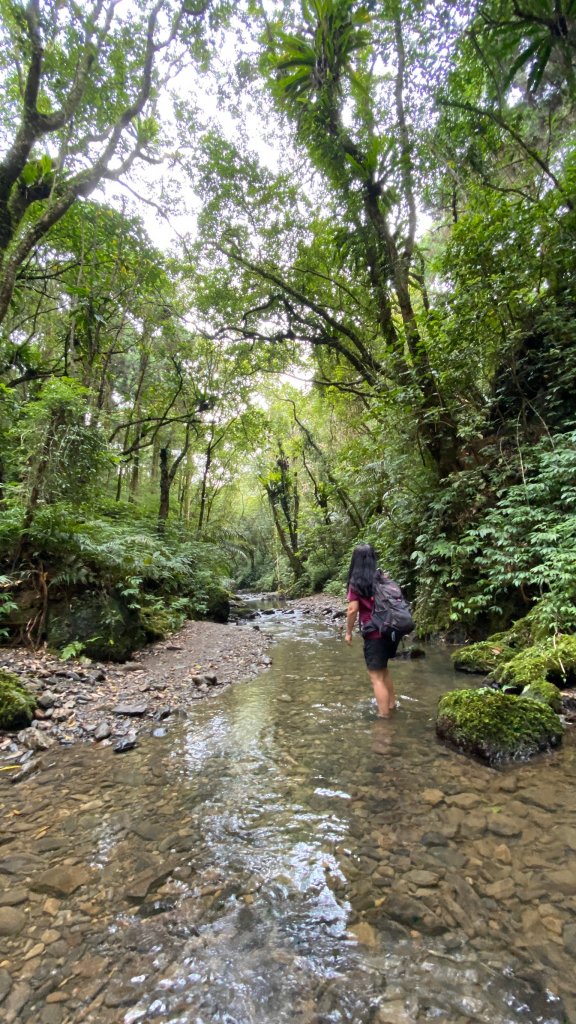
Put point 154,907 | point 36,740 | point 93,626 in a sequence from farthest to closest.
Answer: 1. point 93,626
2. point 36,740
3. point 154,907

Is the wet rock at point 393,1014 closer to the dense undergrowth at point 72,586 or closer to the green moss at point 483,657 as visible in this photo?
the green moss at point 483,657

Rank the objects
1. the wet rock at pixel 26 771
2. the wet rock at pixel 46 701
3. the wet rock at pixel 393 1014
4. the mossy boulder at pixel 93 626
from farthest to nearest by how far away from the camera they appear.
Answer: the mossy boulder at pixel 93 626
the wet rock at pixel 46 701
the wet rock at pixel 26 771
the wet rock at pixel 393 1014

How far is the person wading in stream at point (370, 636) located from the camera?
5.20 m

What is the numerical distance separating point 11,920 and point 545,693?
16.7 ft

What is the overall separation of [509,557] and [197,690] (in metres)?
5.84

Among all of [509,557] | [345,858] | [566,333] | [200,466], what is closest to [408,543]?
[509,557]

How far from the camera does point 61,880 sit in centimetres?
257

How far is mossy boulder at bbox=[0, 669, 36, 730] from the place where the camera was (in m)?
4.53

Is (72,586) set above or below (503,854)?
above

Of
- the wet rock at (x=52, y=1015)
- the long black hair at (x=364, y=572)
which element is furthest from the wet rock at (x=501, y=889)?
the long black hair at (x=364, y=572)

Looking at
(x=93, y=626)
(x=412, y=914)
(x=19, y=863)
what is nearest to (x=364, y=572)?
(x=412, y=914)

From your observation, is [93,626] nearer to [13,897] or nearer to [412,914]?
[13,897]

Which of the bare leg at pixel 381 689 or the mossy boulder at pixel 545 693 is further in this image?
the bare leg at pixel 381 689

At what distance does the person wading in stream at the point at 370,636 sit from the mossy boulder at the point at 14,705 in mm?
3887
